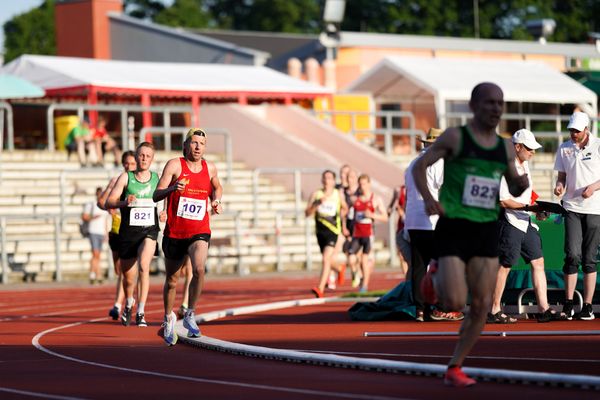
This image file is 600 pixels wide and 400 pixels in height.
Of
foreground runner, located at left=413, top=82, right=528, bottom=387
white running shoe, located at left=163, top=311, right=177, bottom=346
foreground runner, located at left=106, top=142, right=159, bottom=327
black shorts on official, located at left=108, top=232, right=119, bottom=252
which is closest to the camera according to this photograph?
foreground runner, located at left=413, top=82, right=528, bottom=387

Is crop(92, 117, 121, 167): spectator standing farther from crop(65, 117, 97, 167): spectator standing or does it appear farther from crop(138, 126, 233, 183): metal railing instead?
crop(138, 126, 233, 183): metal railing

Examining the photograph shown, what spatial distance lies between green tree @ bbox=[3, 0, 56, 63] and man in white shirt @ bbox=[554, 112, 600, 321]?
8493cm

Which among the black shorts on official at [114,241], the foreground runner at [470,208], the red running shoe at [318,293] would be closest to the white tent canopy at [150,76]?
the red running shoe at [318,293]

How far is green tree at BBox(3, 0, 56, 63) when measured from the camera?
324 ft

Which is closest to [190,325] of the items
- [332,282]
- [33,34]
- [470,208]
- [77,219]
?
[470,208]

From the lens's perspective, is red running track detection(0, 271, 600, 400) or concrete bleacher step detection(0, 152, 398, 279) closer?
red running track detection(0, 271, 600, 400)

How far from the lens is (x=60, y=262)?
28.9m

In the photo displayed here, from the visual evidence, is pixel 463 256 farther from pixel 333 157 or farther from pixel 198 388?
pixel 333 157

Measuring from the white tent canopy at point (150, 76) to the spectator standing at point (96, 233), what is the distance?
35.1 feet

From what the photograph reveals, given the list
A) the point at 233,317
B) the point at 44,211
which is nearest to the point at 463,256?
the point at 233,317

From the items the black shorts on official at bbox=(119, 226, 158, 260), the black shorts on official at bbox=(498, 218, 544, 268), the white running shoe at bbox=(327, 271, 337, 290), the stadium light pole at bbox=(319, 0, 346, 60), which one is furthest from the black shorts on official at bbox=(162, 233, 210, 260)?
the stadium light pole at bbox=(319, 0, 346, 60)

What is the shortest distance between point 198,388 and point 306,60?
40830 millimetres

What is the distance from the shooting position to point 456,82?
44.3 metres

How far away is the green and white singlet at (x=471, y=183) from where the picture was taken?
1041 centimetres
